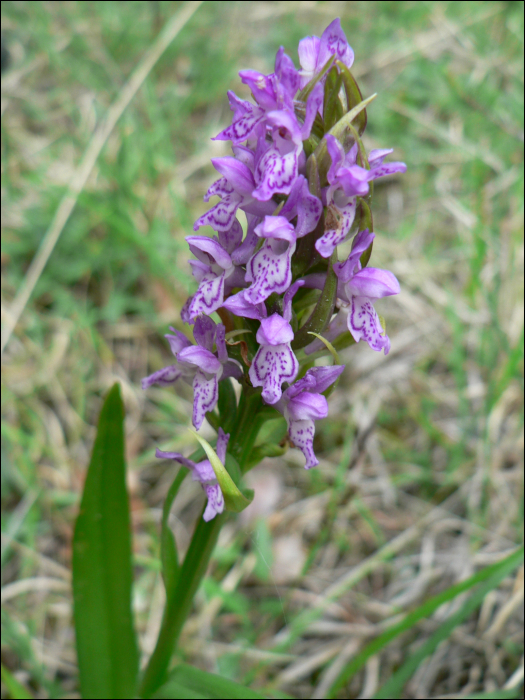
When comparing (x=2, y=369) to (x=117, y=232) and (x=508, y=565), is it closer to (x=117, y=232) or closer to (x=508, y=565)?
(x=117, y=232)

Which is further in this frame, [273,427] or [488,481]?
[488,481]

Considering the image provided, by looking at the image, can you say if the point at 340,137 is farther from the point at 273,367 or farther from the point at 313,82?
the point at 273,367

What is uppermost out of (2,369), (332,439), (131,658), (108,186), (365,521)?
(108,186)

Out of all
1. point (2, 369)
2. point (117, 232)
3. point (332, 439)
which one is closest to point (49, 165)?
point (117, 232)

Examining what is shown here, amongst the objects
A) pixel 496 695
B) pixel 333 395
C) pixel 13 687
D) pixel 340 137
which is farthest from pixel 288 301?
pixel 333 395

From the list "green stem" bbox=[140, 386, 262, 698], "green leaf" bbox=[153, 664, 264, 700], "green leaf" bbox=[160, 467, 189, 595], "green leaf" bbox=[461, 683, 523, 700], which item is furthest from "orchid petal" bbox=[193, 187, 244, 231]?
"green leaf" bbox=[461, 683, 523, 700]
